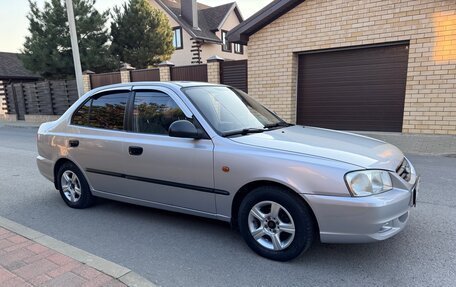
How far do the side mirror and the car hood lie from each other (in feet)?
1.38

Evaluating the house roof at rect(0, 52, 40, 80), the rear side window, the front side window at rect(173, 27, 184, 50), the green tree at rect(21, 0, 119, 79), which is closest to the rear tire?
the rear side window

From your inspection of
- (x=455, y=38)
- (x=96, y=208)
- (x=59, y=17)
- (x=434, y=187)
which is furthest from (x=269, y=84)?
(x=59, y=17)

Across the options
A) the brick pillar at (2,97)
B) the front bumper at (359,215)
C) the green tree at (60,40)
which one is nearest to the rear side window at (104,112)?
the front bumper at (359,215)

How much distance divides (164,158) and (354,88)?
7.73 meters

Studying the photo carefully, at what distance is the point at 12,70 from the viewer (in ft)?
88.6

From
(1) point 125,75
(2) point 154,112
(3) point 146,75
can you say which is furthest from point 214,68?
(2) point 154,112

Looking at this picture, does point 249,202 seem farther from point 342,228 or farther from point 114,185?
point 114,185

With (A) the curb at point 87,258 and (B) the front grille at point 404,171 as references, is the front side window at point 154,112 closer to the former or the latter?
(A) the curb at point 87,258

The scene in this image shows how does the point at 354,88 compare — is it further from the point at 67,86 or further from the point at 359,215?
the point at 67,86

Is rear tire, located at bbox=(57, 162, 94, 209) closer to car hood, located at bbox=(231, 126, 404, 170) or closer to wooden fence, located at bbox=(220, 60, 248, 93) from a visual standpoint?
car hood, located at bbox=(231, 126, 404, 170)

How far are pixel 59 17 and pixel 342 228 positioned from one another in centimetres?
2126

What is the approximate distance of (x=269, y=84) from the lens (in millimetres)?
11172

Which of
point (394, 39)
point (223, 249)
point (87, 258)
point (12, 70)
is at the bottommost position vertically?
point (223, 249)

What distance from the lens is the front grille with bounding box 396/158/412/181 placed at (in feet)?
10.6
